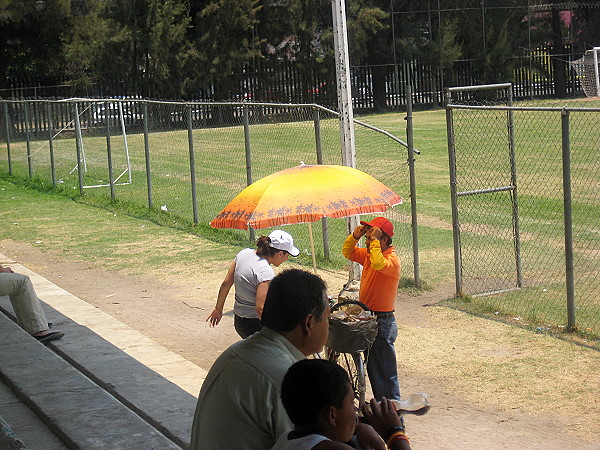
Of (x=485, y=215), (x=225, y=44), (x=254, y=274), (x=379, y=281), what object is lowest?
(x=485, y=215)

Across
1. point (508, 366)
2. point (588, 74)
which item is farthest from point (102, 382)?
point (588, 74)

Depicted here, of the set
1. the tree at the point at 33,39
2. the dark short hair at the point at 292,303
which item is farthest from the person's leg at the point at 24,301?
the tree at the point at 33,39

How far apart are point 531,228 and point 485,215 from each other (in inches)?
49.8

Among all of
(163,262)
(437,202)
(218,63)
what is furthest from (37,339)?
(218,63)

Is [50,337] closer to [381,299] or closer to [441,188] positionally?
[381,299]

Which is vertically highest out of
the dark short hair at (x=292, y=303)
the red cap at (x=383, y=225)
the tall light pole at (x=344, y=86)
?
the tall light pole at (x=344, y=86)

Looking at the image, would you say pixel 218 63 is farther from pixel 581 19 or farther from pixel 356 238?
pixel 356 238

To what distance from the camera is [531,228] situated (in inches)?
557

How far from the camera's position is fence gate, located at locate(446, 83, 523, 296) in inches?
412

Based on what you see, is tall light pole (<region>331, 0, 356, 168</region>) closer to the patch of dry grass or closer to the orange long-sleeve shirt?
the patch of dry grass

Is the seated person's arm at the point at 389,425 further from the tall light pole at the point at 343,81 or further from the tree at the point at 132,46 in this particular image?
the tree at the point at 132,46

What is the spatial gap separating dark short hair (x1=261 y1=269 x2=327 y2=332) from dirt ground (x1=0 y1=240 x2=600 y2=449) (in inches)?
125

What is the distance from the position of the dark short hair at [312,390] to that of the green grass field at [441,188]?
642 centimetres

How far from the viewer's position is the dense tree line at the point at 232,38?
40.6 meters
